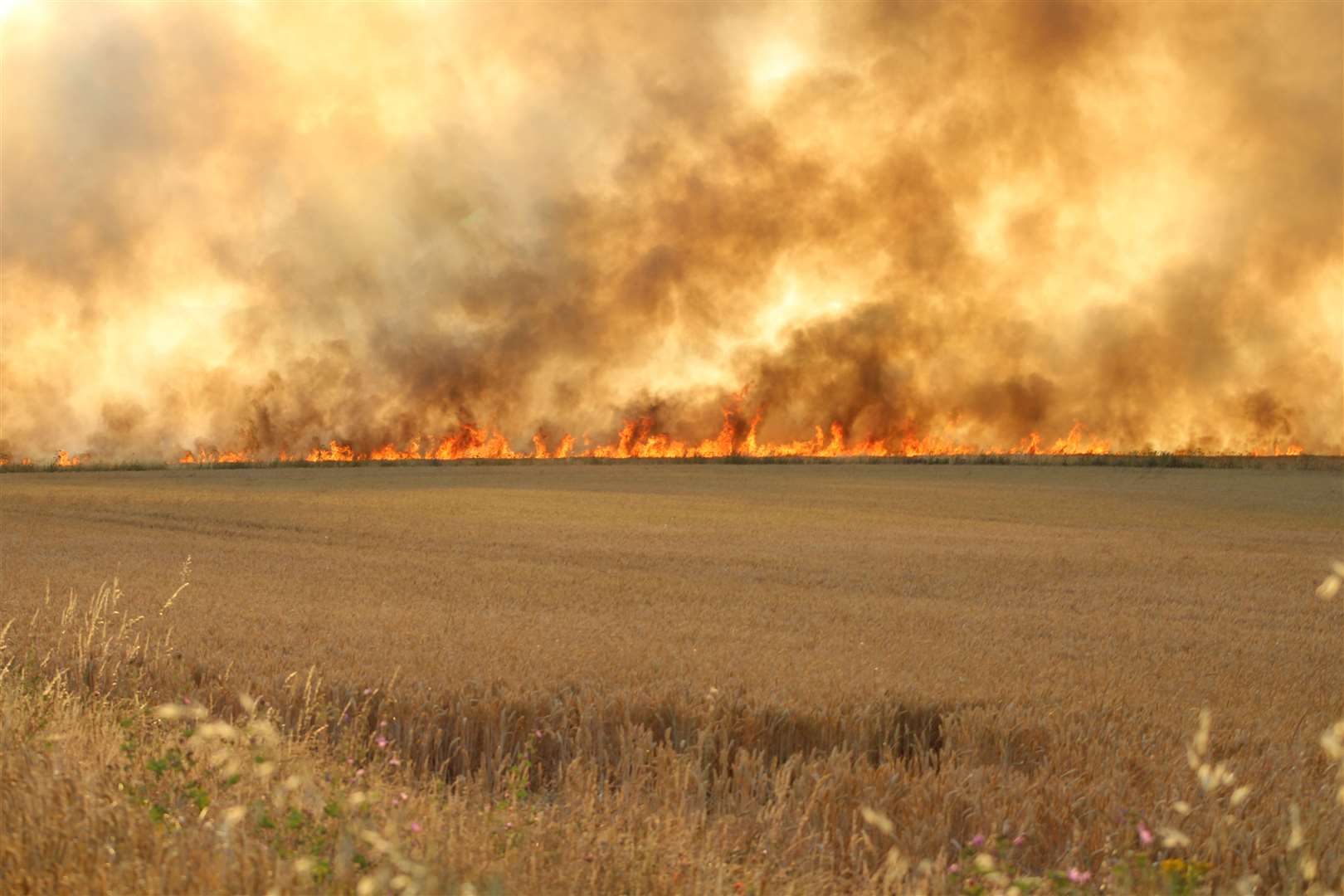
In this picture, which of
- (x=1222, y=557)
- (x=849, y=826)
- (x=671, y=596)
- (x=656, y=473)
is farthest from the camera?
(x=656, y=473)

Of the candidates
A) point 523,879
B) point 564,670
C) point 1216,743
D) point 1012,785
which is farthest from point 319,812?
Result: point 1216,743

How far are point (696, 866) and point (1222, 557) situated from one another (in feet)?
61.0

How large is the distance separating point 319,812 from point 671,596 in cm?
966

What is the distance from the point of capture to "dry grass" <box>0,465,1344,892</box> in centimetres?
469

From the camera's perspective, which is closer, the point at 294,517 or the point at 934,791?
the point at 934,791

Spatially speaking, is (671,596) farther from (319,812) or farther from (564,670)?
(319,812)

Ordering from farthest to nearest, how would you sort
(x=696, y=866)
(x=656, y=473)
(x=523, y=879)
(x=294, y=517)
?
1. (x=656, y=473)
2. (x=294, y=517)
3. (x=696, y=866)
4. (x=523, y=879)

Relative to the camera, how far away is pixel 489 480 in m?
45.1

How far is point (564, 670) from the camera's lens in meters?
9.05

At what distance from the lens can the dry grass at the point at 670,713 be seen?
4.69 m

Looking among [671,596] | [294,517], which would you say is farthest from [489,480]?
[671,596]

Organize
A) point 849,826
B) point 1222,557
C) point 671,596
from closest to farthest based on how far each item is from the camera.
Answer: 1. point 849,826
2. point 671,596
3. point 1222,557

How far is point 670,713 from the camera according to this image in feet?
26.3

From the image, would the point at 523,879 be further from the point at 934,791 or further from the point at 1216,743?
the point at 1216,743
